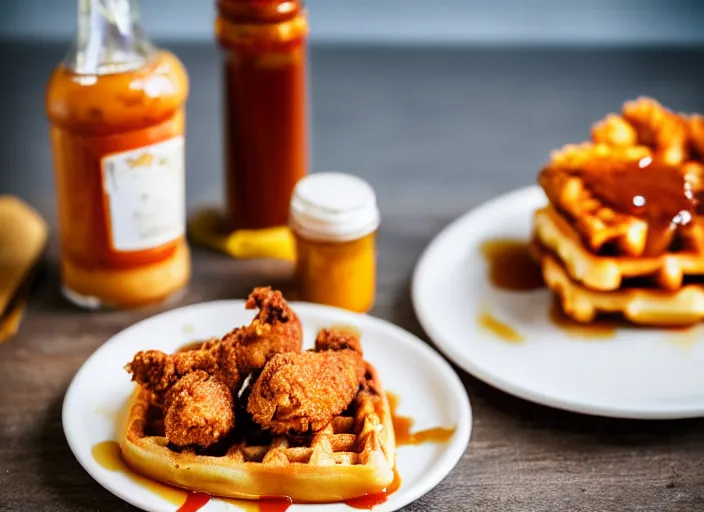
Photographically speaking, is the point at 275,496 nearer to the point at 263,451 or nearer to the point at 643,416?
the point at 263,451

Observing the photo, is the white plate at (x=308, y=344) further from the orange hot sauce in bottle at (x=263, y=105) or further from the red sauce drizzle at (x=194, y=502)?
the orange hot sauce in bottle at (x=263, y=105)

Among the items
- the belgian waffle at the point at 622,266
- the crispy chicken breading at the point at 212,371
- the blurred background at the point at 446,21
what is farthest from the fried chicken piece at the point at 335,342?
the blurred background at the point at 446,21

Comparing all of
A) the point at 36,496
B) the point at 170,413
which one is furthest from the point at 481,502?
the point at 36,496

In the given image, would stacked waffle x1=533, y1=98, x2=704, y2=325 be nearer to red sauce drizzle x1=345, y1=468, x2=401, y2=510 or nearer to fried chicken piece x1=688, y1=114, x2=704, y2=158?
fried chicken piece x1=688, y1=114, x2=704, y2=158

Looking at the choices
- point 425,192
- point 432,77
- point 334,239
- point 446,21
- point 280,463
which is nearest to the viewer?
point 280,463

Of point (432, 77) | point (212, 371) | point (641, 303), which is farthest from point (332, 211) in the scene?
point (432, 77)

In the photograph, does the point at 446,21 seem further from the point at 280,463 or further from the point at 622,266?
the point at 280,463
